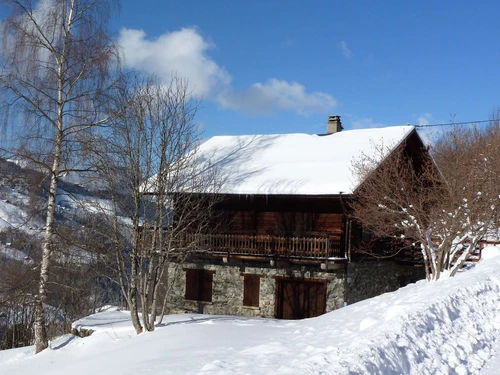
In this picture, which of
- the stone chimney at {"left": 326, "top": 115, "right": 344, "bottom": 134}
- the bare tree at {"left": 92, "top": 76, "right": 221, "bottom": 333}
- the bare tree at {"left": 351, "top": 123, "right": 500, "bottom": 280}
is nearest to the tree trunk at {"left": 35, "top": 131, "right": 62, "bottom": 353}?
the bare tree at {"left": 92, "top": 76, "right": 221, "bottom": 333}

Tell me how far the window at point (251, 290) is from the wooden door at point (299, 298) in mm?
776

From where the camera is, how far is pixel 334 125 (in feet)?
76.3

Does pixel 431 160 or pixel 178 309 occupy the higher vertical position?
pixel 431 160

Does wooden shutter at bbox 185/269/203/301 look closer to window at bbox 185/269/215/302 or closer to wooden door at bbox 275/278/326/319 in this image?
window at bbox 185/269/215/302

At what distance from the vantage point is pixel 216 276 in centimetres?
1931

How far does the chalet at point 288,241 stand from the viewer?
1738cm

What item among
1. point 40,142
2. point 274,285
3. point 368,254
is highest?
point 40,142

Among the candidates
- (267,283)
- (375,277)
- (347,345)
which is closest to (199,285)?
(267,283)

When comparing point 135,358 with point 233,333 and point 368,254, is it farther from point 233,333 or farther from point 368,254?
point 368,254

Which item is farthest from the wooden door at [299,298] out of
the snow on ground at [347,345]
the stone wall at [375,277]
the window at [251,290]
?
the snow on ground at [347,345]

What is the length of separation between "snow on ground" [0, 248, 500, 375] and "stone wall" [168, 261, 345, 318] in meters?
5.34

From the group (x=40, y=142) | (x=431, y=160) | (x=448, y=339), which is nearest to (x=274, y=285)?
(x=431, y=160)

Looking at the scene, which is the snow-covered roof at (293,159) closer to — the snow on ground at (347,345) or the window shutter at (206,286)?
the window shutter at (206,286)

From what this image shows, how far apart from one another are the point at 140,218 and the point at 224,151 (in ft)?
29.2
